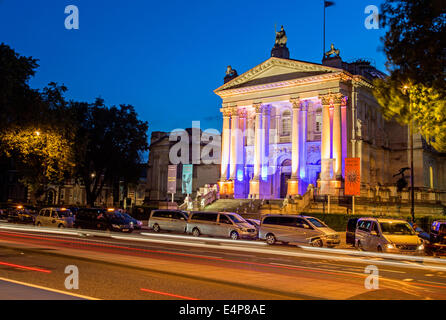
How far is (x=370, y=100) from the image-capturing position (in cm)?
4928

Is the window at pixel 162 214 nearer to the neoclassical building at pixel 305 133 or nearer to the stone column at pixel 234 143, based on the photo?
the neoclassical building at pixel 305 133

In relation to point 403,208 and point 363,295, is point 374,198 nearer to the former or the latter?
point 403,208

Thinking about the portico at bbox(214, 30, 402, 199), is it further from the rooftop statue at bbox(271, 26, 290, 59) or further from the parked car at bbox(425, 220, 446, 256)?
the parked car at bbox(425, 220, 446, 256)

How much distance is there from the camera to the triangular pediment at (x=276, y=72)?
46.1 m

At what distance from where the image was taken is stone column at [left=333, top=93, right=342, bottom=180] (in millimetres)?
43719

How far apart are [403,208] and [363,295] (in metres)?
30.5

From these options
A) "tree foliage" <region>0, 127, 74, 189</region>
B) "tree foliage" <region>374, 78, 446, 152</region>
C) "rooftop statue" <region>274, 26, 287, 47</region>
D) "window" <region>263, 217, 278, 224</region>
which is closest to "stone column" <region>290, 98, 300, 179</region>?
"rooftop statue" <region>274, 26, 287, 47</region>

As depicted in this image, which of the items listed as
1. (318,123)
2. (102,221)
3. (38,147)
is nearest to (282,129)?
(318,123)

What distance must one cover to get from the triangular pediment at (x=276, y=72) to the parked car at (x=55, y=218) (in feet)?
90.7

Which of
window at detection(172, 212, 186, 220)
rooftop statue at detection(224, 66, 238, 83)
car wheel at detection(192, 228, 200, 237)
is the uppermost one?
rooftop statue at detection(224, 66, 238, 83)

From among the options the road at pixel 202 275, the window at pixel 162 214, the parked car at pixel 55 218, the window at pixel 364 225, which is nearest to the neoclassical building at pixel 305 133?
the window at pixel 162 214

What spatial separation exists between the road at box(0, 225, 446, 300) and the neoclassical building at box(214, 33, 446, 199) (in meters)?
28.6

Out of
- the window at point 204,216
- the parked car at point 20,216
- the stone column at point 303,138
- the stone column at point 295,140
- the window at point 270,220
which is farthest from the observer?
the stone column at point 303,138
